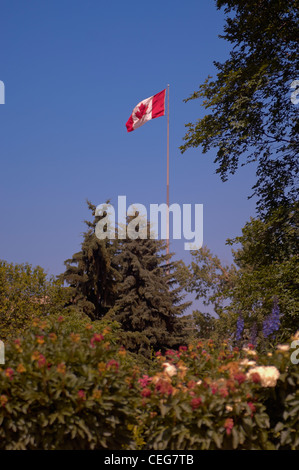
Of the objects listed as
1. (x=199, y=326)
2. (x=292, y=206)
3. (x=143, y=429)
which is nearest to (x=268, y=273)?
(x=292, y=206)

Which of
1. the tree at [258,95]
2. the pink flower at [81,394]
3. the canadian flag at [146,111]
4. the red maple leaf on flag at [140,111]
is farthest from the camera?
the red maple leaf on flag at [140,111]

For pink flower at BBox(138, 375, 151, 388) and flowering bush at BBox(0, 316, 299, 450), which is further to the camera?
pink flower at BBox(138, 375, 151, 388)

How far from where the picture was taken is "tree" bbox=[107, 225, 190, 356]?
26.6 meters

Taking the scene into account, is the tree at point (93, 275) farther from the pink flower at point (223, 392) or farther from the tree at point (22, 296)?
the pink flower at point (223, 392)

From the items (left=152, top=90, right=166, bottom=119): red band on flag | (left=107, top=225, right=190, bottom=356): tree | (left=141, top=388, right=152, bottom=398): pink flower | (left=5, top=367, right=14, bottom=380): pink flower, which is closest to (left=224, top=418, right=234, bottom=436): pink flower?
(left=141, top=388, right=152, bottom=398): pink flower

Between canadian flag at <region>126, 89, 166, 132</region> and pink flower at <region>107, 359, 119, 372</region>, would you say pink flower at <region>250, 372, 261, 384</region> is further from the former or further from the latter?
canadian flag at <region>126, 89, 166, 132</region>

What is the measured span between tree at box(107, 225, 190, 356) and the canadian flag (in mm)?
7206

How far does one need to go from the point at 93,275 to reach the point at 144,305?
3396 millimetres

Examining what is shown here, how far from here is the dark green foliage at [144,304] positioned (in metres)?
26.6

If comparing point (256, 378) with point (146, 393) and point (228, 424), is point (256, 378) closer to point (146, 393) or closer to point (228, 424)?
point (228, 424)

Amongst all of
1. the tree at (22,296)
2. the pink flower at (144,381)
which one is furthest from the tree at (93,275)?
the pink flower at (144,381)

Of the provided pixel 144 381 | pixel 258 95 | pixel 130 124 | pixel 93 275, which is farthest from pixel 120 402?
pixel 130 124

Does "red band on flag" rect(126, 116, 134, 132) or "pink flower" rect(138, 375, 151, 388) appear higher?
"red band on flag" rect(126, 116, 134, 132)

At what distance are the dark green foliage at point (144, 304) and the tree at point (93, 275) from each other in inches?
30.4
